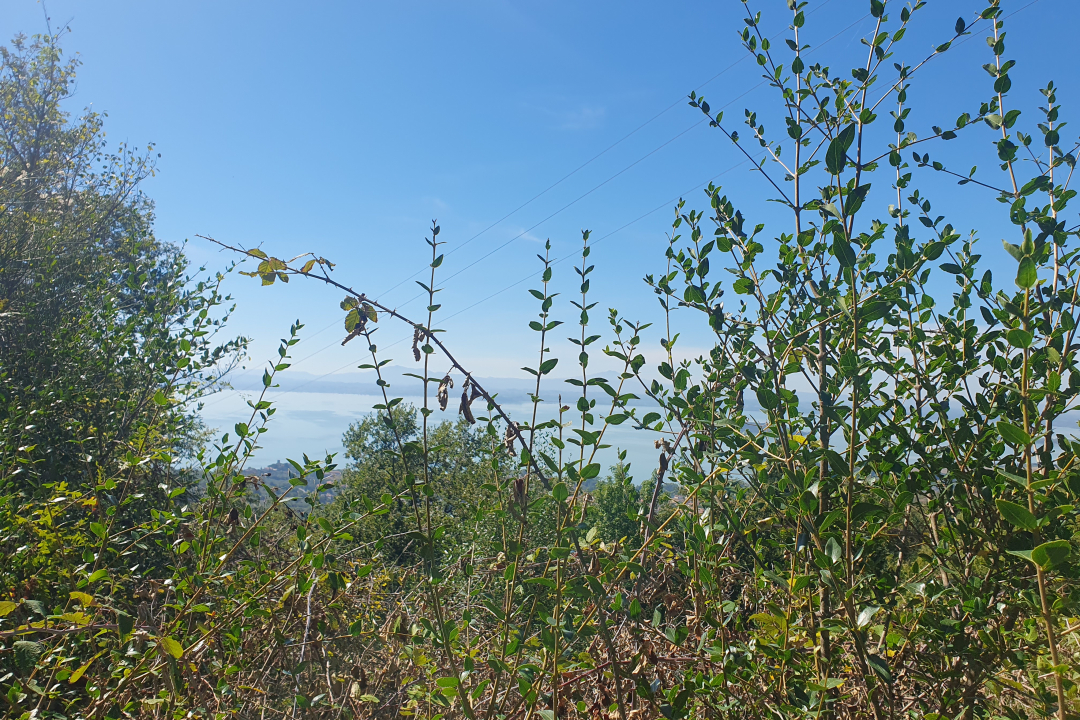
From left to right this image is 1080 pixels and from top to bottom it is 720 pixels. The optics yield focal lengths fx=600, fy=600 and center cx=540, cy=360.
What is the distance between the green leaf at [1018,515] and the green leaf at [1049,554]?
5cm

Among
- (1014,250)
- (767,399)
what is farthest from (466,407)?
(1014,250)

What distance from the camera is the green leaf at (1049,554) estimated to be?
76 cm

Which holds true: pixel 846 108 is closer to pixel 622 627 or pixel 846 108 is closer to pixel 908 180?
pixel 908 180

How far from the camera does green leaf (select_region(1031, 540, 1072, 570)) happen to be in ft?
2.49

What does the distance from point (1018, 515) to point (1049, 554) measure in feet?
0.20

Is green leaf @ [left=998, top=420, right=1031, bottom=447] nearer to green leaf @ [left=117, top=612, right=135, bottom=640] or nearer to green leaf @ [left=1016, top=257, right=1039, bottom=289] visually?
green leaf @ [left=1016, top=257, right=1039, bottom=289]

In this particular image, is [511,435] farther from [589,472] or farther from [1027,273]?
[1027,273]

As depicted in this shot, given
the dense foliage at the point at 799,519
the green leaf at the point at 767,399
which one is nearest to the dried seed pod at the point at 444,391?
the dense foliage at the point at 799,519

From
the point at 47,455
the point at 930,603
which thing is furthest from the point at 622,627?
the point at 47,455

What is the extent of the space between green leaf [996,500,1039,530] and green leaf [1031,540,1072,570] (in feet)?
0.16

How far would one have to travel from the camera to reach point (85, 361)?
571cm

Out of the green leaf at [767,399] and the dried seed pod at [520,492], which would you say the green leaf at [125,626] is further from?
the green leaf at [767,399]

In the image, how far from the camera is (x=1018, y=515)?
0.83 meters

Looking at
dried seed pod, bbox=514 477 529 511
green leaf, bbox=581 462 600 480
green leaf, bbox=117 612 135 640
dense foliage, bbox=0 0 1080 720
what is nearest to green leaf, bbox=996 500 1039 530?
dense foliage, bbox=0 0 1080 720
